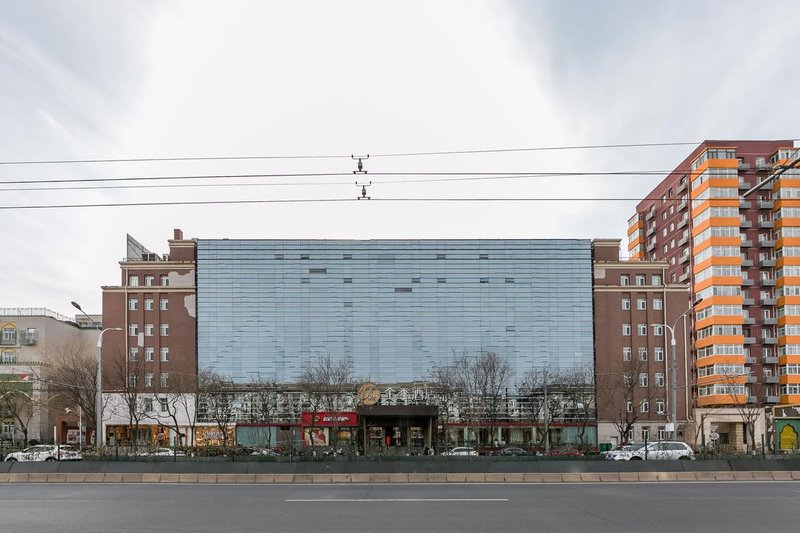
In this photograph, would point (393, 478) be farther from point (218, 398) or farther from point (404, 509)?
point (218, 398)

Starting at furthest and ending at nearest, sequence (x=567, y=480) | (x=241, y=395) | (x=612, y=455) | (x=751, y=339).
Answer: (x=751, y=339) → (x=241, y=395) → (x=612, y=455) → (x=567, y=480)

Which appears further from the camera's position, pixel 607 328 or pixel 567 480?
pixel 607 328

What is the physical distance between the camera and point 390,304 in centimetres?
8712

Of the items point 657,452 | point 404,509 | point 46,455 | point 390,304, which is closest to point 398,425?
point 390,304

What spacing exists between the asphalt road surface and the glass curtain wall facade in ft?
189

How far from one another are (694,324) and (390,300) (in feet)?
128

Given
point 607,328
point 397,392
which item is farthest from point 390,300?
point 607,328

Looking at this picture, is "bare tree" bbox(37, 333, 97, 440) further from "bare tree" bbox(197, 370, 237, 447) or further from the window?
"bare tree" bbox(197, 370, 237, 447)

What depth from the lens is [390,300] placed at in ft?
286

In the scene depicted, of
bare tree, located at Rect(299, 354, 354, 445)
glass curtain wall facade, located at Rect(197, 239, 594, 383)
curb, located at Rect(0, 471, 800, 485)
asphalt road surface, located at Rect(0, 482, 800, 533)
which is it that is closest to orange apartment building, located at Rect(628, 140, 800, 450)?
glass curtain wall facade, located at Rect(197, 239, 594, 383)

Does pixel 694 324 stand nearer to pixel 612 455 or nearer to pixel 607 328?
pixel 607 328

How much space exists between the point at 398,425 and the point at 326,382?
8.78 metres

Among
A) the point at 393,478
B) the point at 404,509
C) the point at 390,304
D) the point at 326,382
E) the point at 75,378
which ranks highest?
the point at 390,304

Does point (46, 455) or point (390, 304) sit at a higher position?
point (390, 304)
